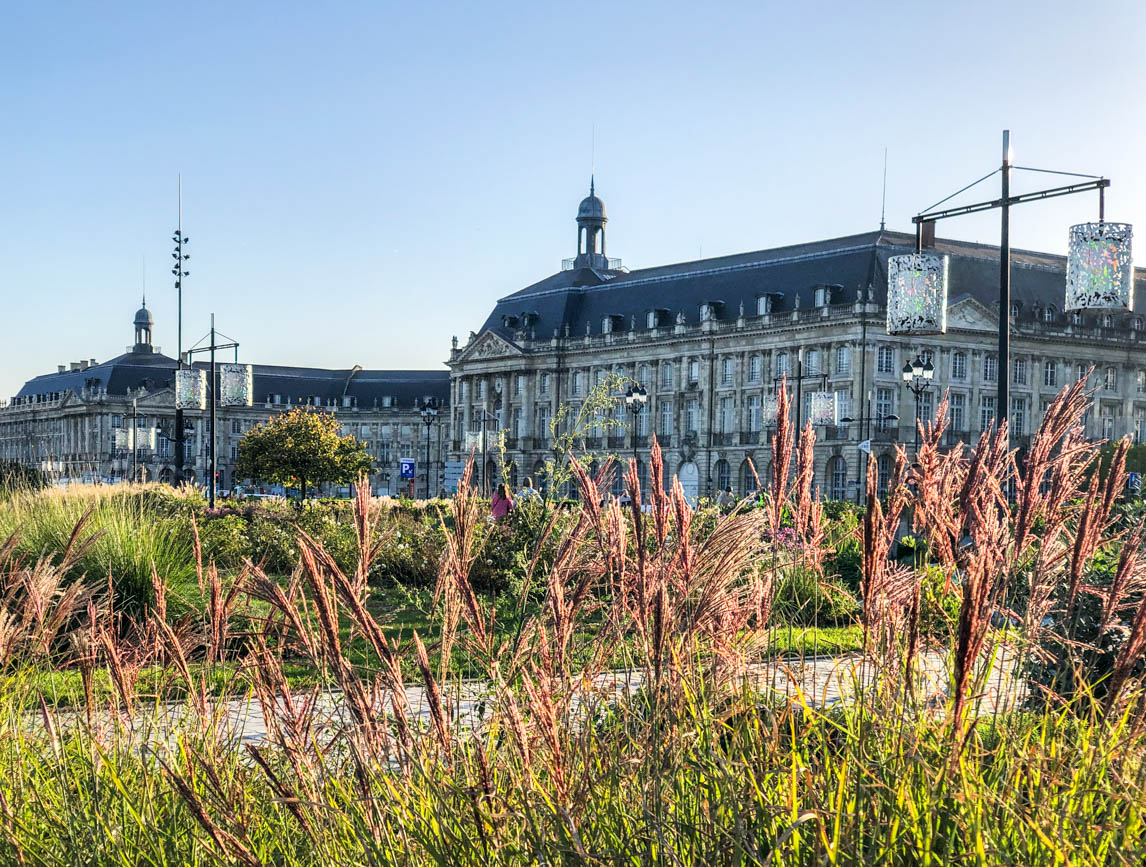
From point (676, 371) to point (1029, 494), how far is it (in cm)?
6541

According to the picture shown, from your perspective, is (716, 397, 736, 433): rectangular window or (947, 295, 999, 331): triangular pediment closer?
(947, 295, 999, 331): triangular pediment

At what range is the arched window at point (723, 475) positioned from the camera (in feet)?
211

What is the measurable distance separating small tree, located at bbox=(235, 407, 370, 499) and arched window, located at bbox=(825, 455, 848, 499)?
948 inches

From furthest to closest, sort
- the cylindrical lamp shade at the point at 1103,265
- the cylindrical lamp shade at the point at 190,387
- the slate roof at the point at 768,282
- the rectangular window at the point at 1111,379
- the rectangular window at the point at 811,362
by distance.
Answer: the rectangular window at the point at 1111,379, the rectangular window at the point at 811,362, the slate roof at the point at 768,282, the cylindrical lamp shade at the point at 190,387, the cylindrical lamp shade at the point at 1103,265

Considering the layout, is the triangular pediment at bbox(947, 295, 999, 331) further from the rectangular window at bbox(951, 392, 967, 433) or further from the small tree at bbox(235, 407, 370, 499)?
the small tree at bbox(235, 407, 370, 499)

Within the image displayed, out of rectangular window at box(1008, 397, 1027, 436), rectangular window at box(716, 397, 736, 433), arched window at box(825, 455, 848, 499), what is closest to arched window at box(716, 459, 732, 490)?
rectangular window at box(716, 397, 736, 433)

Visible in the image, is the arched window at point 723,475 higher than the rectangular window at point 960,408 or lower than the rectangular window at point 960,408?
lower

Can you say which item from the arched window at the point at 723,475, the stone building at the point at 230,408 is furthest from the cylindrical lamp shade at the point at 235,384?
the stone building at the point at 230,408

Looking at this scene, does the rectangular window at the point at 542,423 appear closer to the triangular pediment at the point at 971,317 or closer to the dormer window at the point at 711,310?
the dormer window at the point at 711,310

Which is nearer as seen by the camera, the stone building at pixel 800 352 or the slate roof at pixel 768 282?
the stone building at pixel 800 352

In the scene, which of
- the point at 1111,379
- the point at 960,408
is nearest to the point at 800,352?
the point at 960,408

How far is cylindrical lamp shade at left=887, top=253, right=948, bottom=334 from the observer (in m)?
12.7

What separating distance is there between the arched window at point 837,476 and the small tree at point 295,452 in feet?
79.0

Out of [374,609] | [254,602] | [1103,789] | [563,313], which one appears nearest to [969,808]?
[1103,789]
